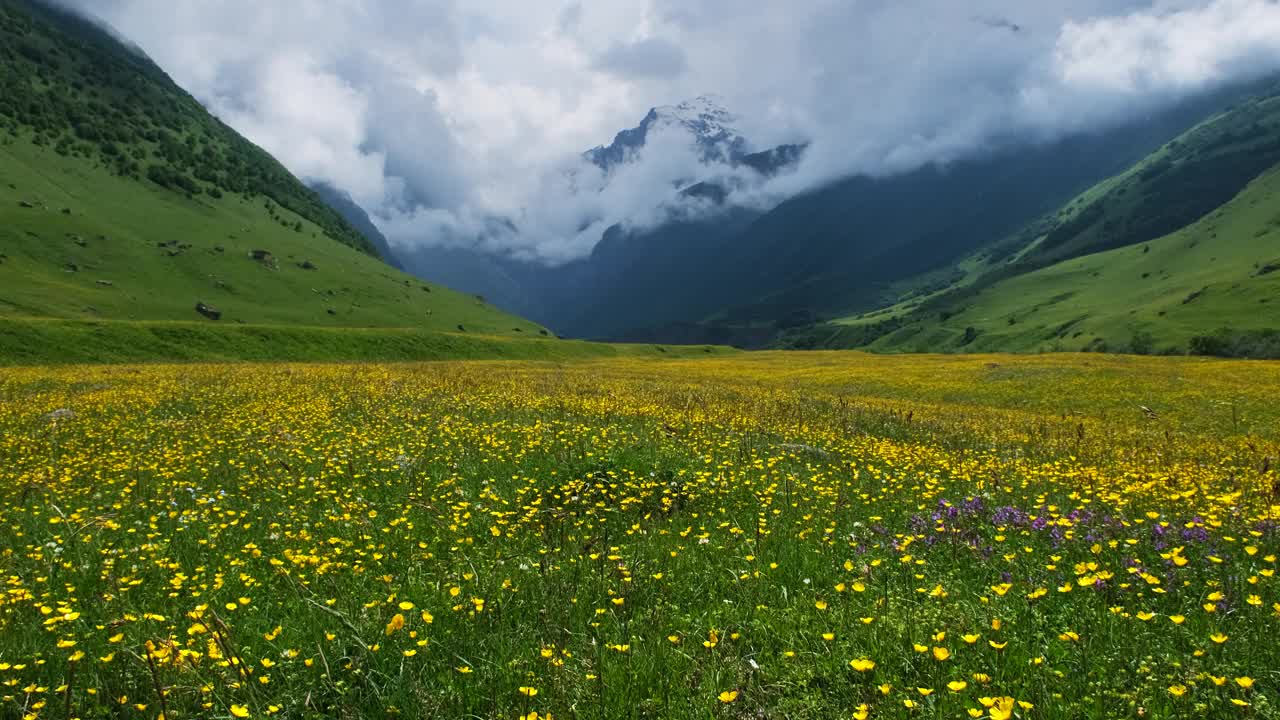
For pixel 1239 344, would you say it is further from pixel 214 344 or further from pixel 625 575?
pixel 214 344

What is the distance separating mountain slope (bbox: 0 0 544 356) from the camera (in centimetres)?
9644

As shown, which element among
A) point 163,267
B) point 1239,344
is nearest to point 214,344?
point 163,267

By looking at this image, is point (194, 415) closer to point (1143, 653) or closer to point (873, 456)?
point (873, 456)

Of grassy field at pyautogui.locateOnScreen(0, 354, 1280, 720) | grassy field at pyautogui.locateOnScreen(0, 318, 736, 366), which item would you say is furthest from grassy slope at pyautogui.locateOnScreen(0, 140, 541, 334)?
grassy field at pyautogui.locateOnScreen(0, 354, 1280, 720)

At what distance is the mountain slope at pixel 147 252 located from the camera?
96.4 metres

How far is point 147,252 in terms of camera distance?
392 feet

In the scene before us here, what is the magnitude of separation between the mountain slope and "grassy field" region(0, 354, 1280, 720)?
64.1 m

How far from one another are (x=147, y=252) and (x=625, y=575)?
152185 mm

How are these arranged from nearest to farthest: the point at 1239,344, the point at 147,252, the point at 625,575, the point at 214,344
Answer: the point at 625,575 → the point at 214,344 → the point at 147,252 → the point at 1239,344

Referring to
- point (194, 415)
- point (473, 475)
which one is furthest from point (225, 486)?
point (194, 415)

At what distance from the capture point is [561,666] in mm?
4707

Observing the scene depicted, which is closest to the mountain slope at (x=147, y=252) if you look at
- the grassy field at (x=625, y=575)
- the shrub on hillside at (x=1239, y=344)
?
the grassy field at (x=625, y=575)

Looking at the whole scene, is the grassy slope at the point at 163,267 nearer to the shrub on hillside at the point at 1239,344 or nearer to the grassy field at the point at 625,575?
the grassy field at the point at 625,575

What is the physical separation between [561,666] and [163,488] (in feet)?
32.1
